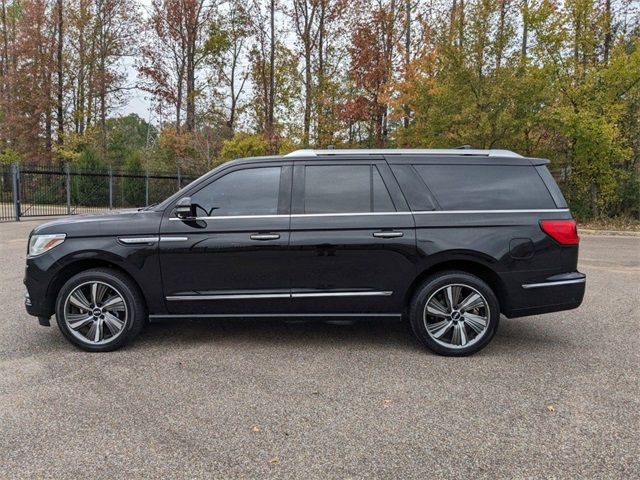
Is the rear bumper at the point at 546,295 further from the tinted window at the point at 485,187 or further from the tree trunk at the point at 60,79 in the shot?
the tree trunk at the point at 60,79

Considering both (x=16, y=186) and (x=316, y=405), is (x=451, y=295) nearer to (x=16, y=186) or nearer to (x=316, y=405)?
(x=316, y=405)

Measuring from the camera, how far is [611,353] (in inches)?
176

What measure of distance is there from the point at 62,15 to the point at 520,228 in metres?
33.5

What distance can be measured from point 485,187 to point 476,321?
1.28 meters

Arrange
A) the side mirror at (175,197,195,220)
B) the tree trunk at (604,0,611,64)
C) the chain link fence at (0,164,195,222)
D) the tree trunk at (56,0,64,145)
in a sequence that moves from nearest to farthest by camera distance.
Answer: the side mirror at (175,197,195,220) → the tree trunk at (604,0,611,64) → the chain link fence at (0,164,195,222) → the tree trunk at (56,0,64,145)

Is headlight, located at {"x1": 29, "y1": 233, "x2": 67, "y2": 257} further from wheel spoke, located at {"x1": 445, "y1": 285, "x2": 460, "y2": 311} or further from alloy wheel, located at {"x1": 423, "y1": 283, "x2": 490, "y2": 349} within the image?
wheel spoke, located at {"x1": 445, "y1": 285, "x2": 460, "y2": 311}

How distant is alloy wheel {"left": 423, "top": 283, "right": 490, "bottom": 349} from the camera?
4320 millimetres

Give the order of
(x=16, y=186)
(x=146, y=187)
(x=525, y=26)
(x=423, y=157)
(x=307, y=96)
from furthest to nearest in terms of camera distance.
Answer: (x=307, y=96) < (x=146, y=187) < (x=525, y=26) < (x=16, y=186) < (x=423, y=157)

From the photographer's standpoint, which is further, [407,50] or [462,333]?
[407,50]

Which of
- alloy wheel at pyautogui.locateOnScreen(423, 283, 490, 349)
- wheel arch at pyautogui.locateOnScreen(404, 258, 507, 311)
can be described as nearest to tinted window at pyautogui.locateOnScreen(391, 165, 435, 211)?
wheel arch at pyautogui.locateOnScreen(404, 258, 507, 311)

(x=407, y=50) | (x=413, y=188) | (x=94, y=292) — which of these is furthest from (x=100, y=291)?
(x=407, y=50)

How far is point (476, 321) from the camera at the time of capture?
170 inches

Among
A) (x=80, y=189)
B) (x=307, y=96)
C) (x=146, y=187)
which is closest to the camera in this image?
(x=146, y=187)

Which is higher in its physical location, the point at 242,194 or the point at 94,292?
the point at 242,194
